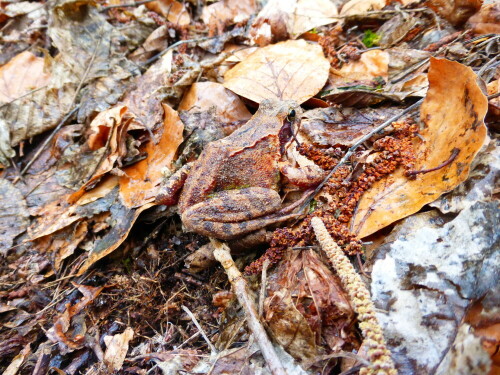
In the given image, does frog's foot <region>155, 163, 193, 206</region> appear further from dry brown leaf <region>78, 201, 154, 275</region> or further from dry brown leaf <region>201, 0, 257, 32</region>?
dry brown leaf <region>201, 0, 257, 32</region>

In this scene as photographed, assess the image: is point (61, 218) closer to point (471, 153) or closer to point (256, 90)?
point (256, 90)

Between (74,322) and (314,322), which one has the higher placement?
(314,322)

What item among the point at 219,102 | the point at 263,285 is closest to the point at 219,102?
the point at 219,102

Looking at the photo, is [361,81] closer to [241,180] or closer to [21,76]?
[241,180]

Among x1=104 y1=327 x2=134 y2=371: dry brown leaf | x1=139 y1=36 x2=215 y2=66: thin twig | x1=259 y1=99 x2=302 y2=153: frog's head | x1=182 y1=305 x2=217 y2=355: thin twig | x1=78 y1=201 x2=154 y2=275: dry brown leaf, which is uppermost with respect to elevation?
x1=139 y1=36 x2=215 y2=66: thin twig

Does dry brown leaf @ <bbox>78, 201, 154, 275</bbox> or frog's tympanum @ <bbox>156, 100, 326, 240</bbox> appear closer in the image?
frog's tympanum @ <bbox>156, 100, 326, 240</bbox>

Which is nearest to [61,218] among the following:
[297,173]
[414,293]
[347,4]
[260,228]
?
[260,228]

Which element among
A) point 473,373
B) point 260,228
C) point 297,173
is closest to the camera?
point 473,373

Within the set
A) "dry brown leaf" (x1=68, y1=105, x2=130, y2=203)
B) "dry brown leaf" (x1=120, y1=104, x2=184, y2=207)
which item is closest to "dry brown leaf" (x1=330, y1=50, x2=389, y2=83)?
"dry brown leaf" (x1=120, y1=104, x2=184, y2=207)
